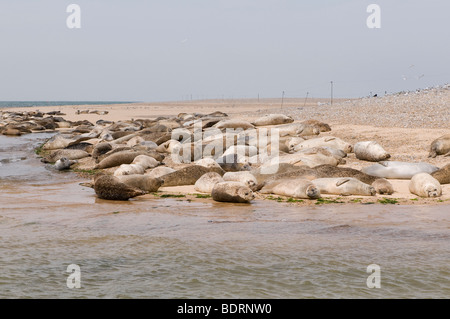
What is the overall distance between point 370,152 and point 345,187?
374 cm

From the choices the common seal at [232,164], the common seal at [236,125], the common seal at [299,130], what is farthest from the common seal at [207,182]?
the common seal at [236,125]

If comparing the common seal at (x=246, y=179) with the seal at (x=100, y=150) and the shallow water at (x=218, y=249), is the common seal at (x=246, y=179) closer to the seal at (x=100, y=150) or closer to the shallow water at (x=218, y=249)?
the shallow water at (x=218, y=249)

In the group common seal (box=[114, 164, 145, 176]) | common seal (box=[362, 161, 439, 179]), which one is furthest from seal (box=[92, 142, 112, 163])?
A: common seal (box=[362, 161, 439, 179])

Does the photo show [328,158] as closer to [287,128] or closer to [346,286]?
[287,128]

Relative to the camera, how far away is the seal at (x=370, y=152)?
13.0 metres

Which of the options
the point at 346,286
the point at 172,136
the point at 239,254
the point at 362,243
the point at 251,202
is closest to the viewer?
the point at 346,286

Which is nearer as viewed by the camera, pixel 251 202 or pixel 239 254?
pixel 239 254

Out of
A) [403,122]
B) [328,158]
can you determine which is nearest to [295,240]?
[328,158]

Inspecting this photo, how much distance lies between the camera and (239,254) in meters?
5.97

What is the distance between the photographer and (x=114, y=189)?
9.73 metres

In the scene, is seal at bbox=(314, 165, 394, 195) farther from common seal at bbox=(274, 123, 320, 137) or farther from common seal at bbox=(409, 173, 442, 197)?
common seal at bbox=(274, 123, 320, 137)

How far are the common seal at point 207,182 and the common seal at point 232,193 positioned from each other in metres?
0.75

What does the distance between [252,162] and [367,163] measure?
2.86 metres

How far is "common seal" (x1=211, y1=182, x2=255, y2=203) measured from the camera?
920 cm
